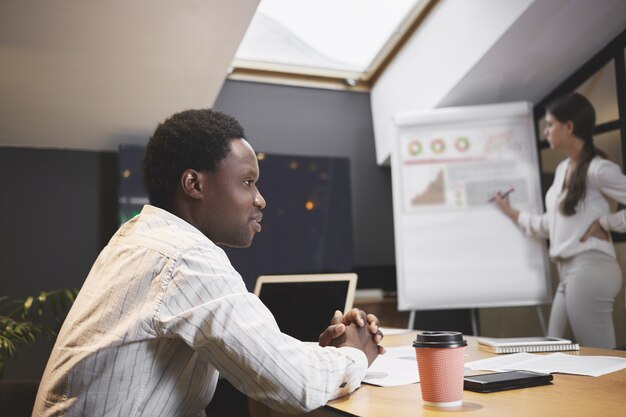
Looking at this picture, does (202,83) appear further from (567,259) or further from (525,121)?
(567,259)

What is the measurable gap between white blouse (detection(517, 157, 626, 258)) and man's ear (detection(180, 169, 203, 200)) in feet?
8.39

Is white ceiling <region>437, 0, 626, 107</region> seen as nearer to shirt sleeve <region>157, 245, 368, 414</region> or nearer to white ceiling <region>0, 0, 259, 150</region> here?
white ceiling <region>0, 0, 259, 150</region>

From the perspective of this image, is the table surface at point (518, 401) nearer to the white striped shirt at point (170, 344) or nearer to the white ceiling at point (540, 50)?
the white striped shirt at point (170, 344)

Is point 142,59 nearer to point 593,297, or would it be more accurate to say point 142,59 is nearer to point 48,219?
point 48,219

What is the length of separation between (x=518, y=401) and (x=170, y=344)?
610 millimetres

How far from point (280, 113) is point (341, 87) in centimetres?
57

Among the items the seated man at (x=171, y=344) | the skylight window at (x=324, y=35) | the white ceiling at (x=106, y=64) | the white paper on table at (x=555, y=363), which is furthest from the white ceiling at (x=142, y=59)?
the white paper on table at (x=555, y=363)

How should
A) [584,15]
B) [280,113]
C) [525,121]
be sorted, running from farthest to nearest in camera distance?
[280,113] < [525,121] < [584,15]

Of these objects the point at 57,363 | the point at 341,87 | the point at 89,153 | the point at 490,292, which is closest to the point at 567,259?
the point at 490,292

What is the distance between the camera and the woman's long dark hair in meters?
3.10

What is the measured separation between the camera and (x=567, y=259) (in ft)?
10.5

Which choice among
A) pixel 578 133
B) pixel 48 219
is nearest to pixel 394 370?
pixel 578 133

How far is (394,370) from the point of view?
1313 millimetres

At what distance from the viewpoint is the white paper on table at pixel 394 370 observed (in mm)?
1178
